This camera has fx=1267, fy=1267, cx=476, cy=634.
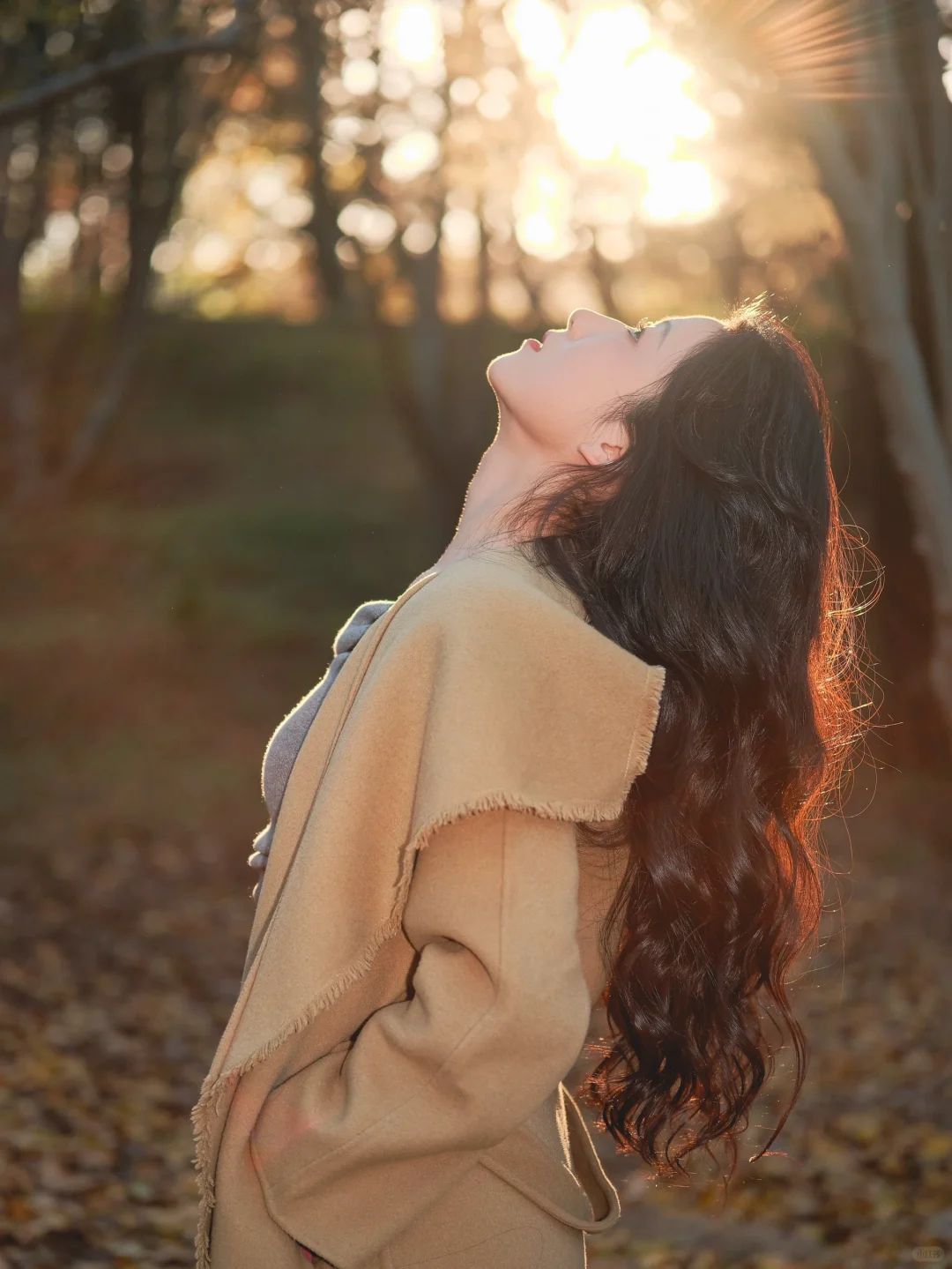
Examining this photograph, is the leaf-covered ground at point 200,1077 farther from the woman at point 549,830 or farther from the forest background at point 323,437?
the woman at point 549,830

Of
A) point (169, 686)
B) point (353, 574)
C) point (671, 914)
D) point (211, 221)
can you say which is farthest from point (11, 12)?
point (211, 221)

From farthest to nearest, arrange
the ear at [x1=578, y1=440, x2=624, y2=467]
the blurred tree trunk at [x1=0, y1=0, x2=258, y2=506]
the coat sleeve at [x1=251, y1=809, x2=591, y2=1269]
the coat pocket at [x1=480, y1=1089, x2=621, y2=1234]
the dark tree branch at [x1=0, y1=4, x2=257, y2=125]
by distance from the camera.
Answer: the blurred tree trunk at [x1=0, y1=0, x2=258, y2=506]
the dark tree branch at [x1=0, y1=4, x2=257, y2=125]
the ear at [x1=578, y1=440, x2=624, y2=467]
the coat pocket at [x1=480, y1=1089, x2=621, y2=1234]
the coat sleeve at [x1=251, y1=809, x2=591, y2=1269]

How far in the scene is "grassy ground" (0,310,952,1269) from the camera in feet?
14.6

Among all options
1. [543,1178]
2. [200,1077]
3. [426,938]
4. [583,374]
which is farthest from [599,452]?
[200,1077]

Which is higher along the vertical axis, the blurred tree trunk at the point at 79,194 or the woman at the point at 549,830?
the blurred tree trunk at the point at 79,194

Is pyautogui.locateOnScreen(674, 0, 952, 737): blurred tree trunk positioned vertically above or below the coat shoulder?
above

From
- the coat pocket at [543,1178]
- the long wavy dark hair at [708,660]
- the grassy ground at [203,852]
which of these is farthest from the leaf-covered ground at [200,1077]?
the coat pocket at [543,1178]

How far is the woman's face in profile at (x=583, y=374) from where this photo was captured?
6.45ft

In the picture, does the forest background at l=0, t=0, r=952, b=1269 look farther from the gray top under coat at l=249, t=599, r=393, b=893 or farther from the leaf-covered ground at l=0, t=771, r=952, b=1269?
the gray top under coat at l=249, t=599, r=393, b=893

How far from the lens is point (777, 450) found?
1893 millimetres

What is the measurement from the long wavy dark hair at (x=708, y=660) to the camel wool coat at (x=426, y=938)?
0.66ft

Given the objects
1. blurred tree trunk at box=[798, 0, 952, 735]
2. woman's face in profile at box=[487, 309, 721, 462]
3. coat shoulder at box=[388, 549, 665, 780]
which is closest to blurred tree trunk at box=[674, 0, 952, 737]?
blurred tree trunk at box=[798, 0, 952, 735]

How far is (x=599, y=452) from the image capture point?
195cm

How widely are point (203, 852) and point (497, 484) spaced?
7495mm
